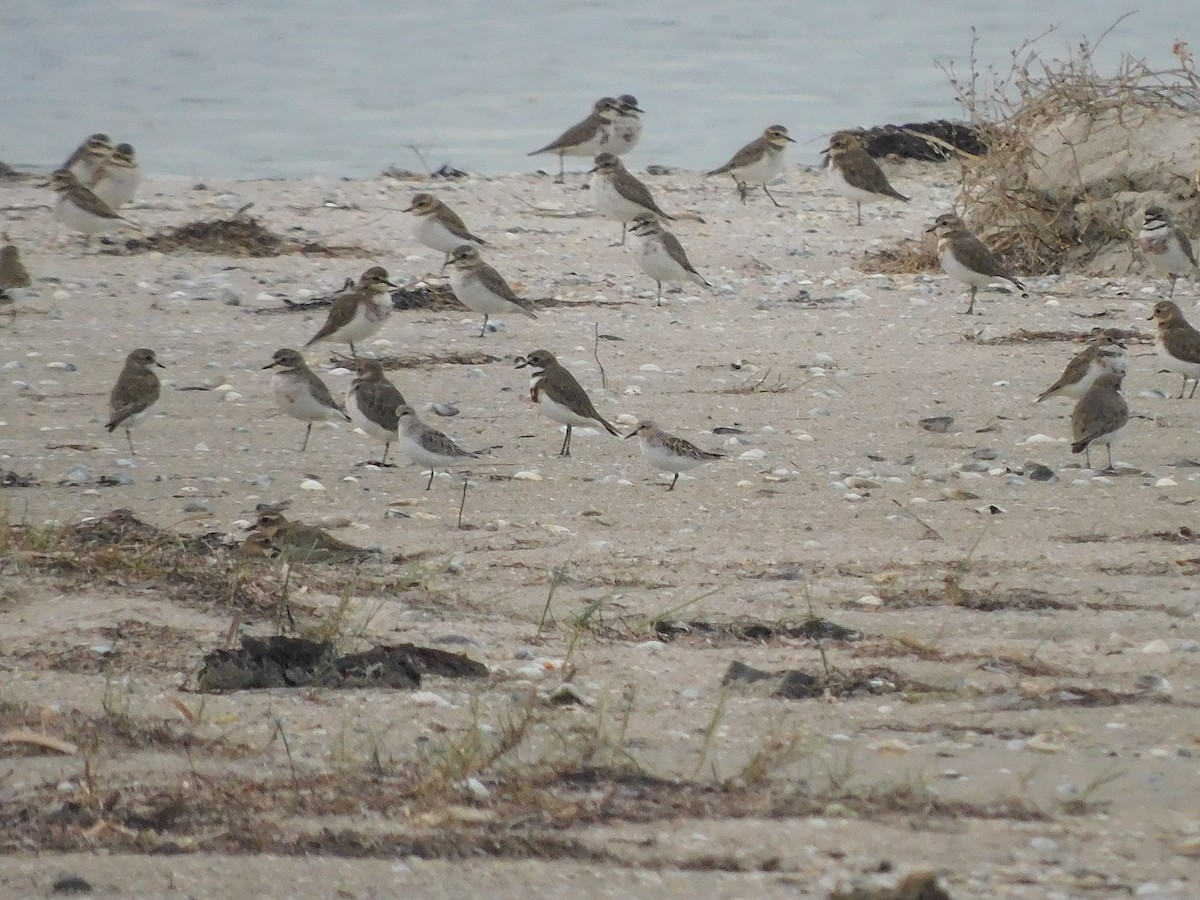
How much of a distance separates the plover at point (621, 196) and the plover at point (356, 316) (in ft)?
14.7

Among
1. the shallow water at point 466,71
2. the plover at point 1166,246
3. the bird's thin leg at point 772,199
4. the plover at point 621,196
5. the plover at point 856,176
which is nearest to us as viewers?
the plover at point 1166,246

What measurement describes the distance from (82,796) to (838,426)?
5950 millimetres

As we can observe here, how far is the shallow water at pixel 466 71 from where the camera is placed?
2119 centimetres

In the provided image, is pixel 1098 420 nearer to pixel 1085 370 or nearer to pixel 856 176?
pixel 1085 370

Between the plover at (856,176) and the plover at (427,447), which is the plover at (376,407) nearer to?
the plover at (427,447)

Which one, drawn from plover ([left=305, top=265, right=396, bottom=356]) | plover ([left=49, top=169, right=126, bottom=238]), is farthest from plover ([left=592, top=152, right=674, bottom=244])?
plover ([left=305, top=265, right=396, bottom=356])

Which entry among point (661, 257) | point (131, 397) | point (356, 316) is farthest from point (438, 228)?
point (131, 397)

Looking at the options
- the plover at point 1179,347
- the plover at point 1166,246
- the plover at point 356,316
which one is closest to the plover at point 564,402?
the plover at point 356,316

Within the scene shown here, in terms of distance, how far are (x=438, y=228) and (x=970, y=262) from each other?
3.93 m

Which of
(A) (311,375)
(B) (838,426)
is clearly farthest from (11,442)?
(B) (838,426)

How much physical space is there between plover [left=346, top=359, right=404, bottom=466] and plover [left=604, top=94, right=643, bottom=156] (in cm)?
1004

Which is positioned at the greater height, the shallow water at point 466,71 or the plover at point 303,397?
the shallow water at point 466,71

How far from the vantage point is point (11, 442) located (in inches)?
348

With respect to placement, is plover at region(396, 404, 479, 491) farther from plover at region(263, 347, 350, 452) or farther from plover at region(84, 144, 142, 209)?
plover at region(84, 144, 142, 209)
